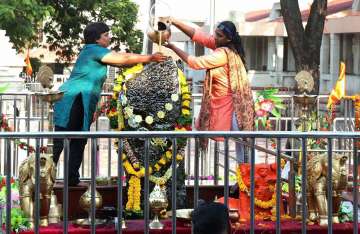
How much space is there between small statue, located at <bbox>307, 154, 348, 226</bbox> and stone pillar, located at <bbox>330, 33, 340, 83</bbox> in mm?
28858

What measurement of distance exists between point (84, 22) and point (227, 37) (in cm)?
2120

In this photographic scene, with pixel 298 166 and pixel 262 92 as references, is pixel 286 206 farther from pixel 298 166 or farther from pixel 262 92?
pixel 262 92

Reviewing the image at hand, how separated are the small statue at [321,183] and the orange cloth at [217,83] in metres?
1.62

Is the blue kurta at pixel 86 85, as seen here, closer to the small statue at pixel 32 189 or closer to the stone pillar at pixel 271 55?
the small statue at pixel 32 189

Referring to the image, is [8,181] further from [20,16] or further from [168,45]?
[20,16]

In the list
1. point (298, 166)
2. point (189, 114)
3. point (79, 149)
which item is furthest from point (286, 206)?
point (79, 149)

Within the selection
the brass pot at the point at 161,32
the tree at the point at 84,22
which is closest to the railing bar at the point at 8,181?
the brass pot at the point at 161,32

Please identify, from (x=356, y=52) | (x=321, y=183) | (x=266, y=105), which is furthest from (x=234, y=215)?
(x=356, y=52)

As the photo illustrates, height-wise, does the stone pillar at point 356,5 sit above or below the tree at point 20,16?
above

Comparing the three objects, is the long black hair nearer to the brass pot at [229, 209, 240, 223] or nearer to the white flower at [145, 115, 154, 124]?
the white flower at [145, 115, 154, 124]

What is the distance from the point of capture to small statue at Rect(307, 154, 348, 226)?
7.52 m

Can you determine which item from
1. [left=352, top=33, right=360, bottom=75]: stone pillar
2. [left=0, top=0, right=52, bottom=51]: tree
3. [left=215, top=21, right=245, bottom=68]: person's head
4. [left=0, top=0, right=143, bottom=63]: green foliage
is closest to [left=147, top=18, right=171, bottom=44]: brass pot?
[left=215, top=21, right=245, bottom=68]: person's head

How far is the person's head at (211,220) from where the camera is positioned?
4746 millimetres

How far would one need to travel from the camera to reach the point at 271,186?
771cm
